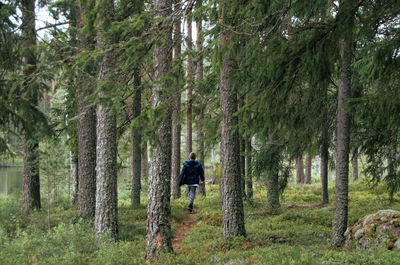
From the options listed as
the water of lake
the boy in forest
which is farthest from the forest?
the water of lake

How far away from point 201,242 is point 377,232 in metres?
4.40

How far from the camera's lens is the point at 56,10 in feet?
35.6

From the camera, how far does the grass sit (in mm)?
6224

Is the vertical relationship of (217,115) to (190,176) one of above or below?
above

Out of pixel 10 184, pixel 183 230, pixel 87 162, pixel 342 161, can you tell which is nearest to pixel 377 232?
pixel 342 161

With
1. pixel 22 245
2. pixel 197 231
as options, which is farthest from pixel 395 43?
pixel 22 245

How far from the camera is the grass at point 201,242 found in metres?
6.22

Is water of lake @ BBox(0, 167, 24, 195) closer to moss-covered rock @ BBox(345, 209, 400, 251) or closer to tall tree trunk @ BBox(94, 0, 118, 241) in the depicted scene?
tall tree trunk @ BBox(94, 0, 118, 241)

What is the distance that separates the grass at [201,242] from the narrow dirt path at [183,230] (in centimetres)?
18

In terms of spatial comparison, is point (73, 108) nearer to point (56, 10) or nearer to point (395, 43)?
point (56, 10)

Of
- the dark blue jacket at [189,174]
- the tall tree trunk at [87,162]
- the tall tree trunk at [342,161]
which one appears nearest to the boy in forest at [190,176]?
the dark blue jacket at [189,174]

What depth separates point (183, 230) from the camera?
1036 cm

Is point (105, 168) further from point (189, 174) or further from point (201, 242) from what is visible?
point (189, 174)

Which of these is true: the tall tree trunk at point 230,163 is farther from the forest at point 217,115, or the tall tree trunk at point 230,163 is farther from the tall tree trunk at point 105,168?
the tall tree trunk at point 105,168
